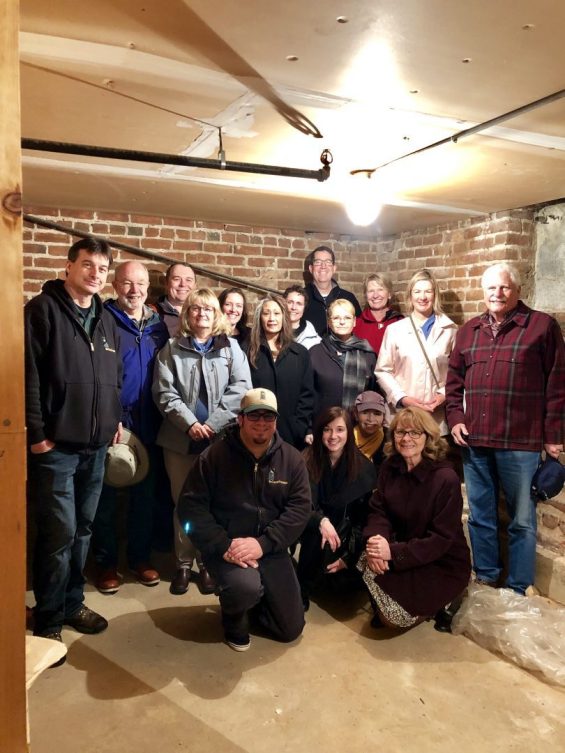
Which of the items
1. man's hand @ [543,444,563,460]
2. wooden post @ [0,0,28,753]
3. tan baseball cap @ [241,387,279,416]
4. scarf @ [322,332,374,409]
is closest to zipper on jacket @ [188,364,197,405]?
tan baseball cap @ [241,387,279,416]

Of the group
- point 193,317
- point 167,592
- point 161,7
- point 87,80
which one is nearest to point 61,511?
point 167,592

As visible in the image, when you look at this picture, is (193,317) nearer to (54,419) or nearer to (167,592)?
(54,419)

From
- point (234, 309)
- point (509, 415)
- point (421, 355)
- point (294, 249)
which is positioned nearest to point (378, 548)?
point (509, 415)

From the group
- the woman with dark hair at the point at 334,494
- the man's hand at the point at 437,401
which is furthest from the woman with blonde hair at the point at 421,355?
the woman with dark hair at the point at 334,494

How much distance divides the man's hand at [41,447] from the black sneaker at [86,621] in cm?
84

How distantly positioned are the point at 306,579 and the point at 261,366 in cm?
116

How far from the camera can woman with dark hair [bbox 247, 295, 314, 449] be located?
10.8ft

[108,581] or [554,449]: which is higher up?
[554,449]

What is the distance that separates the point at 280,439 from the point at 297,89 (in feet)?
4.78

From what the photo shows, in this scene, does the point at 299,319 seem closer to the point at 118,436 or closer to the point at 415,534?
the point at 118,436

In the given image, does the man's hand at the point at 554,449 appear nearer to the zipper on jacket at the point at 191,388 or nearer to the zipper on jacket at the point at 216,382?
the zipper on jacket at the point at 216,382

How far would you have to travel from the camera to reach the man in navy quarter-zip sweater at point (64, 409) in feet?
7.68

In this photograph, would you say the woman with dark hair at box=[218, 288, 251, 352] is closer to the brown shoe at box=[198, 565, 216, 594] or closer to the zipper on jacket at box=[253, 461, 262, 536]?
the zipper on jacket at box=[253, 461, 262, 536]

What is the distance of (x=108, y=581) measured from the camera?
9.98 feet
